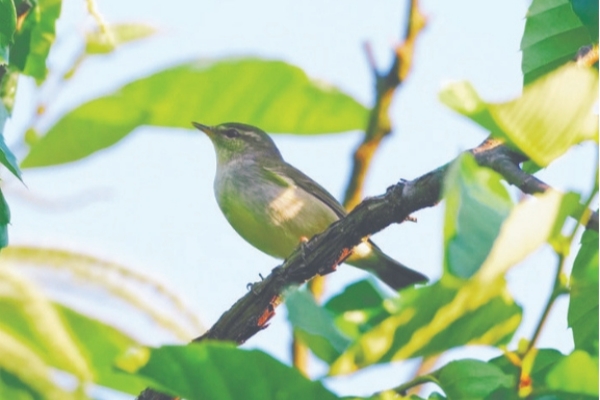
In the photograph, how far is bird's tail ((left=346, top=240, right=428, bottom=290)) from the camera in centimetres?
518

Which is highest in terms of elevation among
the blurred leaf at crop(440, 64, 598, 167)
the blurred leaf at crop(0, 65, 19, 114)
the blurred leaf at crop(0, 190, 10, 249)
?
the blurred leaf at crop(0, 65, 19, 114)

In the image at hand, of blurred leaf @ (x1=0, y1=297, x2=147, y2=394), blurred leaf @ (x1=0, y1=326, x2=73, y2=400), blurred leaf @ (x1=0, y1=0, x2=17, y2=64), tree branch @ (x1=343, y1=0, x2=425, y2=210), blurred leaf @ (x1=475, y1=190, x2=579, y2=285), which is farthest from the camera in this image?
tree branch @ (x1=343, y1=0, x2=425, y2=210)

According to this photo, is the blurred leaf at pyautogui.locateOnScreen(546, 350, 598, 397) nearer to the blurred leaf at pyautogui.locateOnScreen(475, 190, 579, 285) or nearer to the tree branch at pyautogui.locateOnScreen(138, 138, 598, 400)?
the blurred leaf at pyautogui.locateOnScreen(475, 190, 579, 285)

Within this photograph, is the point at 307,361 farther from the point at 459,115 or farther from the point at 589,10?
the point at 459,115

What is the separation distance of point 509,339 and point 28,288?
1662 millimetres

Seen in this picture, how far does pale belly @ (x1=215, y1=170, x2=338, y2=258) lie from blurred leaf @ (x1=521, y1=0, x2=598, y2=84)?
2914mm

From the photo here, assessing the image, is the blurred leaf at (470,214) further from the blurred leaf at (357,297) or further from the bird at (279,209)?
the bird at (279,209)

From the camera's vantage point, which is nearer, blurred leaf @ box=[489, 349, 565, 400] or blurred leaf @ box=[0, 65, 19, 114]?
blurred leaf @ box=[489, 349, 565, 400]

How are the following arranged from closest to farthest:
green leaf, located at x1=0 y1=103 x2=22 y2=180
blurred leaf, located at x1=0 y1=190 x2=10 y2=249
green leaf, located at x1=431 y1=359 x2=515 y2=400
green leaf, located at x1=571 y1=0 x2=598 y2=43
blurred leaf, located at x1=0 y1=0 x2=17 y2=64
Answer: green leaf, located at x1=431 y1=359 x2=515 y2=400
green leaf, located at x1=571 y1=0 x2=598 y2=43
green leaf, located at x1=0 y1=103 x2=22 y2=180
blurred leaf, located at x1=0 y1=190 x2=10 y2=249
blurred leaf, located at x1=0 y1=0 x2=17 y2=64

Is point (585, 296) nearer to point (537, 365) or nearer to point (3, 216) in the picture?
point (537, 365)

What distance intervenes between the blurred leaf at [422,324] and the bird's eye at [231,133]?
5075 mm

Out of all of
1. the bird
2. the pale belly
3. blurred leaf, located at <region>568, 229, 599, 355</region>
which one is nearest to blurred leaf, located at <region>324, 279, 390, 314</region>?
blurred leaf, located at <region>568, 229, 599, 355</region>

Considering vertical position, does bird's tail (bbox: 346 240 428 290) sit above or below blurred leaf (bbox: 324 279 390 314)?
above

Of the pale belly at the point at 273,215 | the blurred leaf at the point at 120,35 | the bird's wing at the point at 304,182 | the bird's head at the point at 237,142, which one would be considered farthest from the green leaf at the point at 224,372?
the bird's head at the point at 237,142
